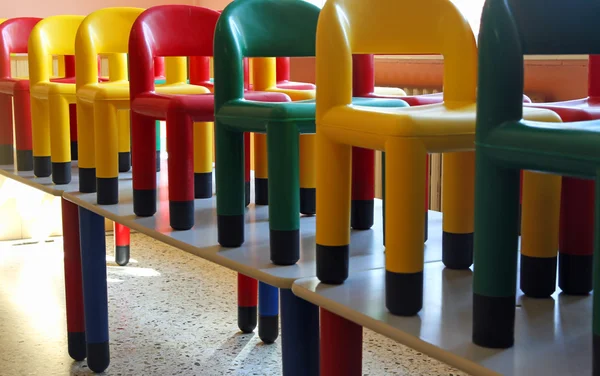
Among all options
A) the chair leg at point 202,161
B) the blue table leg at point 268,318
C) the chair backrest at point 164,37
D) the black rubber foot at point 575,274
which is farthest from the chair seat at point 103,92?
the black rubber foot at point 575,274

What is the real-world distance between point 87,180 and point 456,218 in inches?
40.7

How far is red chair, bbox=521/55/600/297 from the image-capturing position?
1114 millimetres

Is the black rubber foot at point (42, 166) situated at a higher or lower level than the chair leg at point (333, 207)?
lower

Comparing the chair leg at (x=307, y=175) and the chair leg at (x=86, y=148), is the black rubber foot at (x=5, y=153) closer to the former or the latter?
the chair leg at (x=86, y=148)

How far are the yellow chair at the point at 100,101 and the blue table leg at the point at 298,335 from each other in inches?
27.7

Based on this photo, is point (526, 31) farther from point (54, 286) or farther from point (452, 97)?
point (54, 286)

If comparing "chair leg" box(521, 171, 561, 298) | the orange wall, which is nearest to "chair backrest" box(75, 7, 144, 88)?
"chair leg" box(521, 171, 561, 298)

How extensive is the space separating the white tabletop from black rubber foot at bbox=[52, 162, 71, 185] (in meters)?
1.09

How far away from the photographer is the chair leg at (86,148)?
192 centimetres

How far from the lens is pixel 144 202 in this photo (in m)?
1.71

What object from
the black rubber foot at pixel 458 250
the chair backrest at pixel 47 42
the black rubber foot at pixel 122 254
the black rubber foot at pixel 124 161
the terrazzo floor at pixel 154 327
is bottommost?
the terrazzo floor at pixel 154 327

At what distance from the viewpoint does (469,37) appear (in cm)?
126

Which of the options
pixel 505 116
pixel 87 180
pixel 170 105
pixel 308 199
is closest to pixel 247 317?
pixel 87 180

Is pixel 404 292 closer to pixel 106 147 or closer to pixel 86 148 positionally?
pixel 106 147
